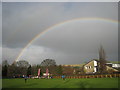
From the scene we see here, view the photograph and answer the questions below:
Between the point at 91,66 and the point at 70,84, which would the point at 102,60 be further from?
the point at 70,84

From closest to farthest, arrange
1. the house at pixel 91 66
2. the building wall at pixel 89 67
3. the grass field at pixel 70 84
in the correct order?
the grass field at pixel 70 84 → the house at pixel 91 66 → the building wall at pixel 89 67

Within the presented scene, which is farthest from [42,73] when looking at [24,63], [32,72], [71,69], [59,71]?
[24,63]

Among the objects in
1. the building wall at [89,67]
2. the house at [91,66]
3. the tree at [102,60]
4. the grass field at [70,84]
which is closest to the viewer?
the grass field at [70,84]

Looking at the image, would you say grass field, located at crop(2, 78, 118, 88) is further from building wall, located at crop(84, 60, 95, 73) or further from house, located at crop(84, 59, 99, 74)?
building wall, located at crop(84, 60, 95, 73)

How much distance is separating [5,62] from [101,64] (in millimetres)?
38308

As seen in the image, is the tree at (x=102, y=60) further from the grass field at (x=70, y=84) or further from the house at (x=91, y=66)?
the grass field at (x=70, y=84)

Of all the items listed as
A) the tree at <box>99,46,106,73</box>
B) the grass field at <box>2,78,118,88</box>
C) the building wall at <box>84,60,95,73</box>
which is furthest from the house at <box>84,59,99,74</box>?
the grass field at <box>2,78,118,88</box>

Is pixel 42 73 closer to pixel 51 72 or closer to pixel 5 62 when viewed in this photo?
pixel 51 72

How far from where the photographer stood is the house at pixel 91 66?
7744 cm

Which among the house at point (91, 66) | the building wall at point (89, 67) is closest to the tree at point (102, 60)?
the house at point (91, 66)

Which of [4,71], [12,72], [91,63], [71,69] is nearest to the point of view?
[4,71]

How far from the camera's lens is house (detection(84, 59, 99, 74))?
77.4 metres

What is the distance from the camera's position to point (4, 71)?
2457 inches

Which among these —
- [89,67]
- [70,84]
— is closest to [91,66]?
[89,67]
